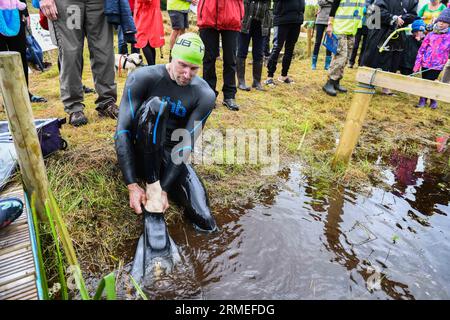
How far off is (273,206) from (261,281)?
106 centimetres

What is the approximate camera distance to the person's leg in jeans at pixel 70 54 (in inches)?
142

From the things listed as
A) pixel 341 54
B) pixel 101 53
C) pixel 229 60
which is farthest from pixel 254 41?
Result: pixel 101 53

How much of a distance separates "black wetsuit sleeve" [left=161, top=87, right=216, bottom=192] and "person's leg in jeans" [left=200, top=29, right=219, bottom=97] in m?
2.06

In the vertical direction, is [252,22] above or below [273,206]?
above

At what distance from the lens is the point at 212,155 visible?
4.03 meters

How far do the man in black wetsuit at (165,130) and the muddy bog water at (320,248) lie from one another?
0.33m

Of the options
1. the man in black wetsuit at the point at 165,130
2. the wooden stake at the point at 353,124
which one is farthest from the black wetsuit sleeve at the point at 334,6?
the man in black wetsuit at the point at 165,130

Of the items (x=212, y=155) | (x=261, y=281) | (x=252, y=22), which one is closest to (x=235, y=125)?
(x=212, y=155)

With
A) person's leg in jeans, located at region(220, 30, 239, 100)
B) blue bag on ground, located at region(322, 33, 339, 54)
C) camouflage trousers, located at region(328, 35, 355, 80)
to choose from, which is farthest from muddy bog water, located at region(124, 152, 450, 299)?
blue bag on ground, located at region(322, 33, 339, 54)

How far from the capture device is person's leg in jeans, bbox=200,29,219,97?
481 centimetres

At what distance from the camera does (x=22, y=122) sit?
2.00 meters

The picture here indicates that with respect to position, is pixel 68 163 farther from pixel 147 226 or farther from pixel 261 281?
pixel 261 281

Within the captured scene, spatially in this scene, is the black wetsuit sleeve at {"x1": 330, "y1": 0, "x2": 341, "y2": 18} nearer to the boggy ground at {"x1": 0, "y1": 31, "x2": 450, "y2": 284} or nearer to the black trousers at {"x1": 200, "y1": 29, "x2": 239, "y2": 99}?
the boggy ground at {"x1": 0, "y1": 31, "x2": 450, "y2": 284}
